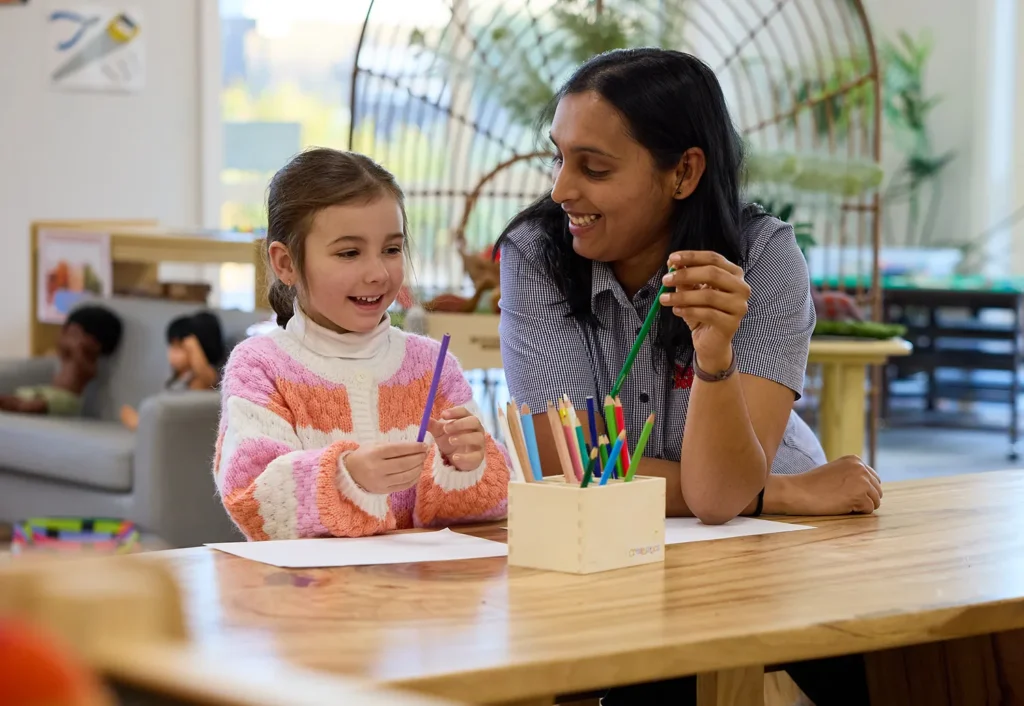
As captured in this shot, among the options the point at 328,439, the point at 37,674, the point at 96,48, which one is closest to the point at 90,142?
the point at 96,48

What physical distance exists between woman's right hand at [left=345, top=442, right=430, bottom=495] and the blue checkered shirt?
36 cm

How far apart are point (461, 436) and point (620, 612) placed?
15.5 inches

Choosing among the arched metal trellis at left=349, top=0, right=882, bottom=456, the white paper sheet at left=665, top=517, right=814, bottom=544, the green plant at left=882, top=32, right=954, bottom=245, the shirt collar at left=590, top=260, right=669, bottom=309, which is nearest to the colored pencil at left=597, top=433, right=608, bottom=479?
the white paper sheet at left=665, top=517, right=814, bottom=544

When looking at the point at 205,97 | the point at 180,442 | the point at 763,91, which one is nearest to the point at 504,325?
the point at 180,442

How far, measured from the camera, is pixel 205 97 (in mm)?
5547

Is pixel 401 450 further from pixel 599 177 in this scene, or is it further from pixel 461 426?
pixel 599 177

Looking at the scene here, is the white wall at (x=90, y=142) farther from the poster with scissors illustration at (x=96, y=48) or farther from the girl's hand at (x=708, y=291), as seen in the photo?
the girl's hand at (x=708, y=291)

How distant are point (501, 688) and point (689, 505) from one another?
1.97ft

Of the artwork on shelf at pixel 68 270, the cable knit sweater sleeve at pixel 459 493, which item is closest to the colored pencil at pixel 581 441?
the cable knit sweater sleeve at pixel 459 493

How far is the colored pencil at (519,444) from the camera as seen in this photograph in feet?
3.52

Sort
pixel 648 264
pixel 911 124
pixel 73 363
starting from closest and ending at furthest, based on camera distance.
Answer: pixel 648 264 → pixel 73 363 → pixel 911 124

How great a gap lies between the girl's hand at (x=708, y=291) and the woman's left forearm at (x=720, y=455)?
0.08m

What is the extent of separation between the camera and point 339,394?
4.43 ft

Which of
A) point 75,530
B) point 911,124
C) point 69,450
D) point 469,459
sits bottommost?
point 75,530
